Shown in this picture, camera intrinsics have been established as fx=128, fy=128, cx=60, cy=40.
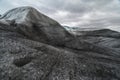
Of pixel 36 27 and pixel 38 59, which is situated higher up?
pixel 36 27

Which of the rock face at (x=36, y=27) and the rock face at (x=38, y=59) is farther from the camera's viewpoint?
the rock face at (x=36, y=27)

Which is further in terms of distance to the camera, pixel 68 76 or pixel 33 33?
pixel 33 33

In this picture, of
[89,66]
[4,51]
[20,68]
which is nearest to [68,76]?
[89,66]

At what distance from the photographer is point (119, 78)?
37.6 ft

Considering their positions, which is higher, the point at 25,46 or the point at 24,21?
the point at 24,21

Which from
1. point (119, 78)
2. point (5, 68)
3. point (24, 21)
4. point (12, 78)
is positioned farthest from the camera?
point (24, 21)

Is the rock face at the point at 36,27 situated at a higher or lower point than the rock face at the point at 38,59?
higher

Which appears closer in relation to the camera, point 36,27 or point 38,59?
point 38,59

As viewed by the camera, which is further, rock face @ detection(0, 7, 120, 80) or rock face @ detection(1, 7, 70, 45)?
rock face @ detection(1, 7, 70, 45)

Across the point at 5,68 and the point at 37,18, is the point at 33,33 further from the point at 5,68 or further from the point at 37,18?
the point at 5,68

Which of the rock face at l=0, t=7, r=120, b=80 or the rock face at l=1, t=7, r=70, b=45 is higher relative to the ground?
the rock face at l=1, t=7, r=70, b=45

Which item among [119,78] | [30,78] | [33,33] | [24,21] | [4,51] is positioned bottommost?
[119,78]

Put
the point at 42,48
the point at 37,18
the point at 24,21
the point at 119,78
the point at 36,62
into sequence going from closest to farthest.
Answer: the point at 36,62
the point at 119,78
the point at 42,48
the point at 24,21
the point at 37,18

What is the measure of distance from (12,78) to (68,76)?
4.07 m
